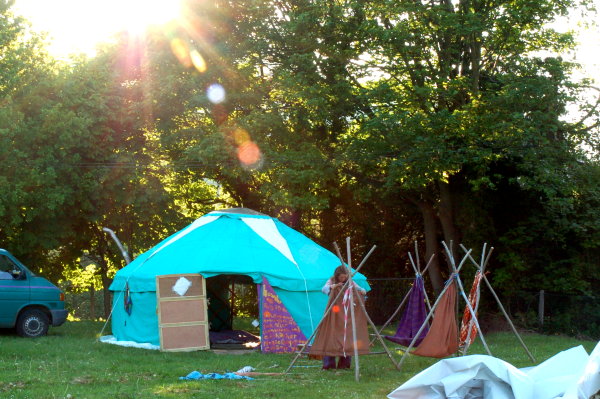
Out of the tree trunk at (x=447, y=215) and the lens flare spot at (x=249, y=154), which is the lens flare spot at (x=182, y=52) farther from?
the tree trunk at (x=447, y=215)

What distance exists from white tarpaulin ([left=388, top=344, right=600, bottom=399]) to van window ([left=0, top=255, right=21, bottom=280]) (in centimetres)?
985

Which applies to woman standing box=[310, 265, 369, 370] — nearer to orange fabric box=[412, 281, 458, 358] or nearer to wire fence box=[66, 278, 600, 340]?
orange fabric box=[412, 281, 458, 358]

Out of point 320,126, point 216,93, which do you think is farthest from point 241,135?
point 320,126

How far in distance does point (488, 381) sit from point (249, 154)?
12.8m

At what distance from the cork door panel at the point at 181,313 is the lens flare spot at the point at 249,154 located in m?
5.77

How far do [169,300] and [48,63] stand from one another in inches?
334

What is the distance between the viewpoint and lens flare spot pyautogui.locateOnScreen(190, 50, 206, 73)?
20953 mm

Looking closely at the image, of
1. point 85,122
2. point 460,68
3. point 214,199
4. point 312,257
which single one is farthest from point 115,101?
point 460,68

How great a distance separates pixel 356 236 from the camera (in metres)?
23.5

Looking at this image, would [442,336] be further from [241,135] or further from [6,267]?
[241,135]

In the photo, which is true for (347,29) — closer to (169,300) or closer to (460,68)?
(460,68)

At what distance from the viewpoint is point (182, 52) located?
21.1 m

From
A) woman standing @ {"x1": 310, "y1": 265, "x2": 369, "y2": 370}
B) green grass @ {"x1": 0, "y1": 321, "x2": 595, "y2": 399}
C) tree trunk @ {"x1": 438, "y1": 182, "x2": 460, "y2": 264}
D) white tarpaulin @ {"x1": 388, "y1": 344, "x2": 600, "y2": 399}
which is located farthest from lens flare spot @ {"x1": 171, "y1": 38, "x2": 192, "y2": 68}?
white tarpaulin @ {"x1": 388, "y1": 344, "x2": 600, "y2": 399}

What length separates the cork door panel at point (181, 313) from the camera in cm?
1437
